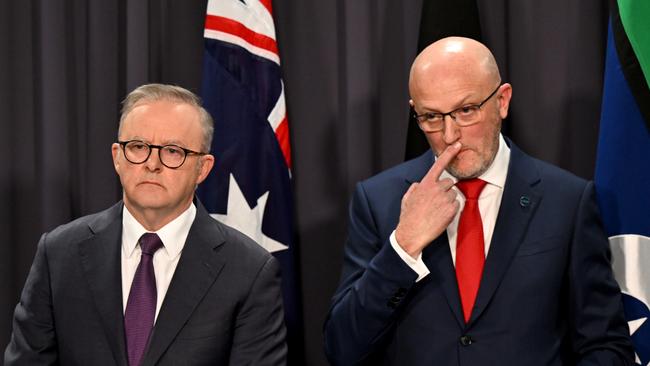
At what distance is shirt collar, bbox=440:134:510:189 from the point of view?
2.39m

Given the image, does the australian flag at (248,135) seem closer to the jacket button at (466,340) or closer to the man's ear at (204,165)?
the man's ear at (204,165)

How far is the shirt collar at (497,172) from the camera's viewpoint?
2395 millimetres

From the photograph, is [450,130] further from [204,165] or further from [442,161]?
[204,165]

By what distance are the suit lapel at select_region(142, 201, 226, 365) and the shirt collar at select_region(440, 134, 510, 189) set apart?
2.22ft

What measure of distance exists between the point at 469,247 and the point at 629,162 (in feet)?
1.92

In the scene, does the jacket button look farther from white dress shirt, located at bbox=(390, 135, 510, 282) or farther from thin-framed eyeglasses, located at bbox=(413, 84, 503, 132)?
thin-framed eyeglasses, located at bbox=(413, 84, 503, 132)

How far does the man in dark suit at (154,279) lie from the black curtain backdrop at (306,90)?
2.92ft

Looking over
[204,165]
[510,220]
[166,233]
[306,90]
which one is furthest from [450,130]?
[306,90]

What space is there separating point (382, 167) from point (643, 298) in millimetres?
1194

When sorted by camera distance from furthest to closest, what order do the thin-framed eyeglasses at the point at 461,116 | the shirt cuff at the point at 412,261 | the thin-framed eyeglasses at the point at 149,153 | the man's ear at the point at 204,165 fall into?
the man's ear at the point at 204,165, the thin-framed eyeglasses at the point at 149,153, the thin-framed eyeglasses at the point at 461,116, the shirt cuff at the point at 412,261

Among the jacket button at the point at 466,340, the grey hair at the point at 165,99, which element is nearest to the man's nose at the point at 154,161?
the grey hair at the point at 165,99

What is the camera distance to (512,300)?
2.26 m

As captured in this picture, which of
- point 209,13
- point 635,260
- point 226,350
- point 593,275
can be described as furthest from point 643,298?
point 209,13

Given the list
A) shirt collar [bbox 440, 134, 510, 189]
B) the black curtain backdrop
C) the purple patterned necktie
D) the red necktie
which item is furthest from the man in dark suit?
the black curtain backdrop
